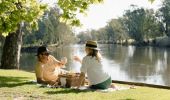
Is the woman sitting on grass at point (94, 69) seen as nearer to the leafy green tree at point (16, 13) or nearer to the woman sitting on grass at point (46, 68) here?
the woman sitting on grass at point (46, 68)

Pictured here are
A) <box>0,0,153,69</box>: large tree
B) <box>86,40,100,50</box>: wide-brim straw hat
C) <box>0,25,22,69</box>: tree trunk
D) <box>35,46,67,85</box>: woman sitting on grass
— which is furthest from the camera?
<box>0,25,22,69</box>: tree trunk

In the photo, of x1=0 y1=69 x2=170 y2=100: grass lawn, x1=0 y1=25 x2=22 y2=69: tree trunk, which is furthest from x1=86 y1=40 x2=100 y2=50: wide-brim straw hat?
x1=0 y1=25 x2=22 y2=69: tree trunk

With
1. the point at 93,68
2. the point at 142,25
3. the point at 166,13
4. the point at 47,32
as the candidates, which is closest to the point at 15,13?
the point at 93,68

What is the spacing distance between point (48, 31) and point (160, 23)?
39.8 meters

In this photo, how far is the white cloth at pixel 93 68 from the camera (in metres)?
11.2

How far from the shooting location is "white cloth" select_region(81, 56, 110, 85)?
36.7 ft

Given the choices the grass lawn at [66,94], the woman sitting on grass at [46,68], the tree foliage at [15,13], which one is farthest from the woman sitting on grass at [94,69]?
the tree foliage at [15,13]

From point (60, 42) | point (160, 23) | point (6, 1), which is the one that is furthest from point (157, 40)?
point (6, 1)

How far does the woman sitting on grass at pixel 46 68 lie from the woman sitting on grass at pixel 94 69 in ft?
4.29

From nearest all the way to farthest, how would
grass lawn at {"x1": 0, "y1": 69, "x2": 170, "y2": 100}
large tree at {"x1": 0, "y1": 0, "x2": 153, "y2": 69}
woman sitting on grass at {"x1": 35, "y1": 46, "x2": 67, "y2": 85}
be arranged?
grass lawn at {"x1": 0, "y1": 69, "x2": 170, "y2": 100} → woman sitting on grass at {"x1": 35, "y1": 46, "x2": 67, "y2": 85} → large tree at {"x1": 0, "y1": 0, "x2": 153, "y2": 69}

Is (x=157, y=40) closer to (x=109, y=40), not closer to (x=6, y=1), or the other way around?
(x=109, y=40)

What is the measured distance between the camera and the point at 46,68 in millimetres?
12367

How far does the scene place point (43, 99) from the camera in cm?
925

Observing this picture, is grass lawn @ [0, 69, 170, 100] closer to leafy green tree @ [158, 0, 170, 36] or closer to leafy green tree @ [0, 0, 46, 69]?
leafy green tree @ [0, 0, 46, 69]
